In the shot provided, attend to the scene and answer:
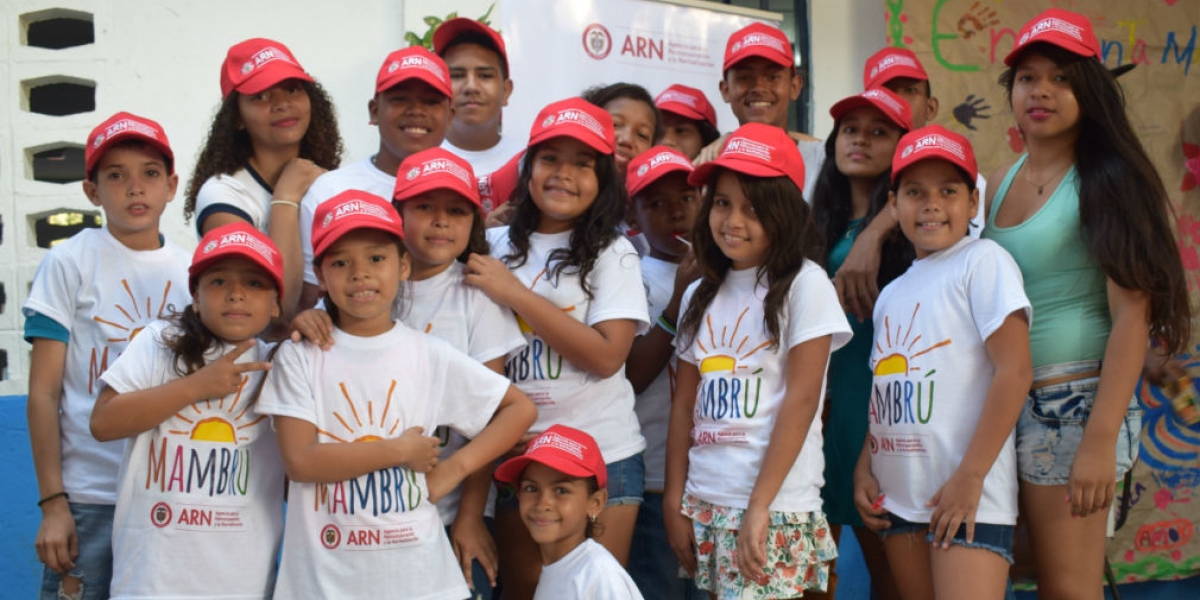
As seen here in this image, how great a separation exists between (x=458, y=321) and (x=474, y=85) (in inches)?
44.0

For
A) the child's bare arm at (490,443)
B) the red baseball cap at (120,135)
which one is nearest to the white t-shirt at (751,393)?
the child's bare arm at (490,443)

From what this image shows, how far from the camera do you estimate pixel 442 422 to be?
2.44m

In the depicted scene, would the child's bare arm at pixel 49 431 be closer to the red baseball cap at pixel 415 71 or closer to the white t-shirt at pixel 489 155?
the red baseball cap at pixel 415 71

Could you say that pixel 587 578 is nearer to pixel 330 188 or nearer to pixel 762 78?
pixel 330 188

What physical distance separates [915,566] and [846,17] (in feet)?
10.9

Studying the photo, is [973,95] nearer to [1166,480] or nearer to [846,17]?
[846,17]

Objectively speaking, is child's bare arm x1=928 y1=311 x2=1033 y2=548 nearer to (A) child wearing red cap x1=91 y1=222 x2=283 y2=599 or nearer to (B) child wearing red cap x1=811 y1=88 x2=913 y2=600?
(B) child wearing red cap x1=811 y1=88 x2=913 y2=600

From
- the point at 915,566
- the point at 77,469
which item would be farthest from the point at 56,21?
the point at 915,566

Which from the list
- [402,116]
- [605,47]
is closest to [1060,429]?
[402,116]

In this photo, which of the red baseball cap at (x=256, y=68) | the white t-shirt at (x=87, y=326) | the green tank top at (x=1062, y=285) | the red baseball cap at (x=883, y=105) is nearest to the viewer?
the green tank top at (x=1062, y=285)

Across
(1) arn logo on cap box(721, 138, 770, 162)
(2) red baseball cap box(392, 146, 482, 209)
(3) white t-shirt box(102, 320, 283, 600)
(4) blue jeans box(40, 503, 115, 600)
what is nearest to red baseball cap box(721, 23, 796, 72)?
(1) arn logo on cap box(721, 138, 770, 162)

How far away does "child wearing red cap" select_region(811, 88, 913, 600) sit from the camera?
2.84 m

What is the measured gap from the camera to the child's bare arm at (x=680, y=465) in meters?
2.54

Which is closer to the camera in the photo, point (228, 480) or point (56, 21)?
point (228, 480)
